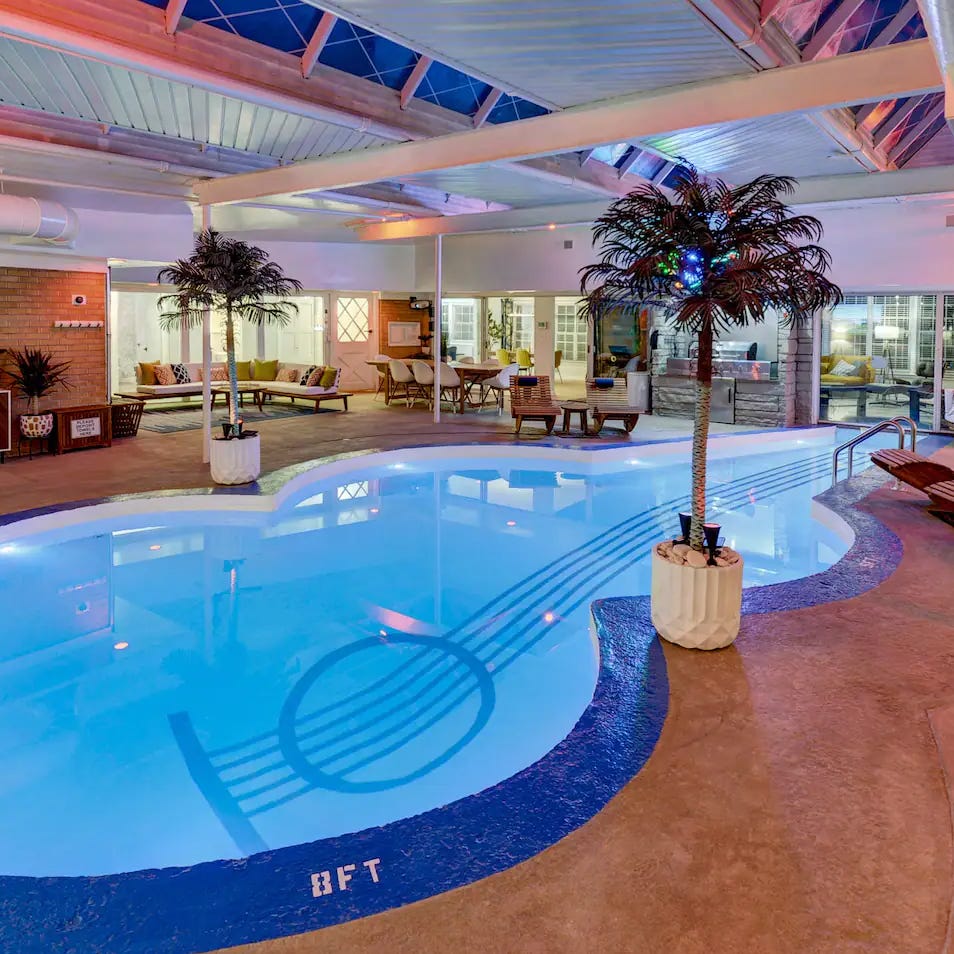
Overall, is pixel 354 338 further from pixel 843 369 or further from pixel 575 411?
pixel 843 369

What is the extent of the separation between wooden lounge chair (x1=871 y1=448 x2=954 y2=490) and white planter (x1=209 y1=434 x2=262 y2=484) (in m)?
5.90

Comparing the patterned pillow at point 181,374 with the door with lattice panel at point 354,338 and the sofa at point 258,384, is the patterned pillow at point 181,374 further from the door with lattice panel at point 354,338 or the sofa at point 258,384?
the door with lattice panel at point 354,338

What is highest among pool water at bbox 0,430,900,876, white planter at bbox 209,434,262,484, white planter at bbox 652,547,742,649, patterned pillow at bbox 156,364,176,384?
patterned pillow at bbox 156,364,176,384

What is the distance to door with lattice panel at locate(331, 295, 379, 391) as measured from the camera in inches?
702

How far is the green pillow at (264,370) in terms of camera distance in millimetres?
16469

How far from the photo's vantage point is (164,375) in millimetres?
14422

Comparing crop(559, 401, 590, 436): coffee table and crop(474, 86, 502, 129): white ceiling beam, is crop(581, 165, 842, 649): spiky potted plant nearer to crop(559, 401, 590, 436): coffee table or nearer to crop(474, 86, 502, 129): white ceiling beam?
crop(474, 86, 502, 129): white ceiling beam

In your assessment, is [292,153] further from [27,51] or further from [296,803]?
[296,803]

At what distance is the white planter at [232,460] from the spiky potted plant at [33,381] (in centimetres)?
294

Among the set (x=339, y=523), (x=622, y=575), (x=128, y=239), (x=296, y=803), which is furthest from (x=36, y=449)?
(x=296, y=803)

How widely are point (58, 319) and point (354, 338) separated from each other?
7969mm

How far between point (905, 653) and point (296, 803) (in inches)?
114

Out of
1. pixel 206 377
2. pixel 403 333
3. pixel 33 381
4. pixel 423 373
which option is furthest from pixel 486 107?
pixel 403 333

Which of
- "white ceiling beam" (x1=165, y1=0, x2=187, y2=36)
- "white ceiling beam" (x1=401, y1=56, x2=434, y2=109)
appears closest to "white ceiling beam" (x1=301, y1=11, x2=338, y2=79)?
"white ceiling beam" (x1=401, y1=56, x2=434, y2=109)
